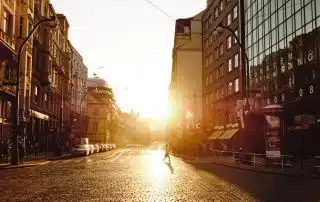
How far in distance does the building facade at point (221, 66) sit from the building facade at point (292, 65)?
27.2 feet

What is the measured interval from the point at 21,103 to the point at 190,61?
49.9 m

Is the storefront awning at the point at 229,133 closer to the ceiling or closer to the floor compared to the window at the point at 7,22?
closer to the floor

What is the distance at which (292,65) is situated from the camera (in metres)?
29.2

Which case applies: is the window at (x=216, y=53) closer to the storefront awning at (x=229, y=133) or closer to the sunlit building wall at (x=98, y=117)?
the storefront awning at (x=229, y=133)

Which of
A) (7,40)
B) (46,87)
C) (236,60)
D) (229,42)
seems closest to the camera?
(7,40)

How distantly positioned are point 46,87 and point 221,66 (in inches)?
835

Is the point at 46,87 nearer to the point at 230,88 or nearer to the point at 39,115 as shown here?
the point at 39,115

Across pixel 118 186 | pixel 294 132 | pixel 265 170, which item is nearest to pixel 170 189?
pixel 118 186

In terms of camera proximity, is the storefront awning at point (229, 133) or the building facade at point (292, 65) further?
the storefront awning at point (229, 133)

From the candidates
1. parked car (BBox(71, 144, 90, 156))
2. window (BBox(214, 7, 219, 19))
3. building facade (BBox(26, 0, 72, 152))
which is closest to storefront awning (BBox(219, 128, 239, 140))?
parked car (BBox(71, 144, 90, 156))

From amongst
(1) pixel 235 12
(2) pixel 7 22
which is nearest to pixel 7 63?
(2) pixel 7 22

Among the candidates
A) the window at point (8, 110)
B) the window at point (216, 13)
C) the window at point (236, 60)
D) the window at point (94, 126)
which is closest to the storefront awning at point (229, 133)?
the window at point (236, 60)

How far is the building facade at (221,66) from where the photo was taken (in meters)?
45.9

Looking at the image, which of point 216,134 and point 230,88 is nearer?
point 230,88
